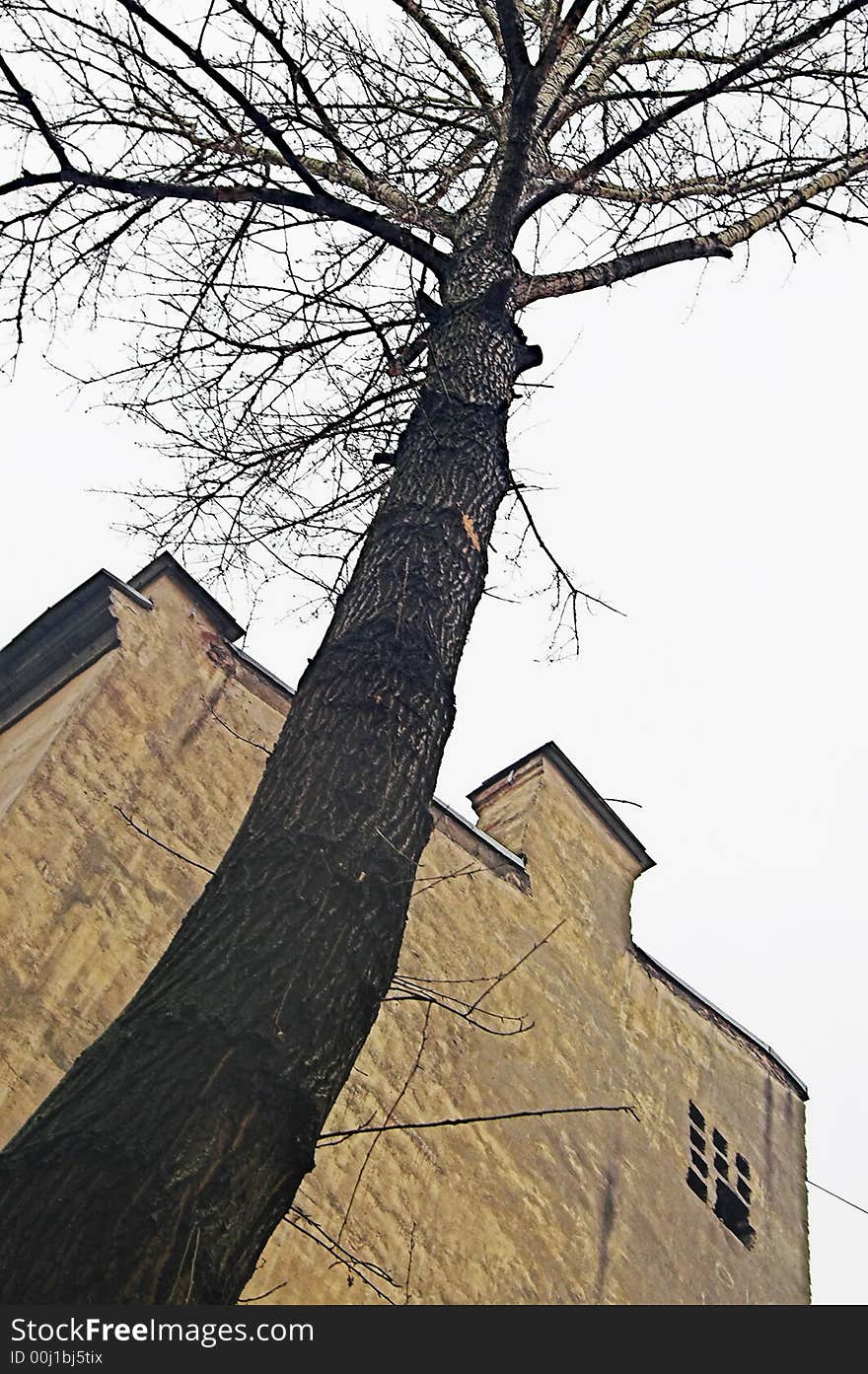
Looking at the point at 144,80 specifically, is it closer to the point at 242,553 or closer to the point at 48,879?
the point at 242,553

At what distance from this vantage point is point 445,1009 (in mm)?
5828

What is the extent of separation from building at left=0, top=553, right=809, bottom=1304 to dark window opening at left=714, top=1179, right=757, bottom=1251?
3 cm

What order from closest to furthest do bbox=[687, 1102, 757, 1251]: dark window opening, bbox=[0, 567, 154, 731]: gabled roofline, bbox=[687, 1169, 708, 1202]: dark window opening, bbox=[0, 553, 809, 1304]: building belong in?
bbox=[0, 553, 809, 1304]: building
bbox=[0, 567, 154, 731]: gabled roofline
bbox=[687, 1169, 708, 1202]: dark window opening
bbox=[687, 1102, 757, 1251]: dark window opening

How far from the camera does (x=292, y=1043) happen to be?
7.73 ft

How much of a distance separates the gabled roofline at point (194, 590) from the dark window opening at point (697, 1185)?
6.09 meters

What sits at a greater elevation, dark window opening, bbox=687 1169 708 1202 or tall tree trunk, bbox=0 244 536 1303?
dark window opening, bbox=687 1169 708 1202

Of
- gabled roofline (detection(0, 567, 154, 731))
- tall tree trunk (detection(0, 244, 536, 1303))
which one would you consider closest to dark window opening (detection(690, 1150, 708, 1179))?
gabled roofline (detection(0, 567, 154, 731))

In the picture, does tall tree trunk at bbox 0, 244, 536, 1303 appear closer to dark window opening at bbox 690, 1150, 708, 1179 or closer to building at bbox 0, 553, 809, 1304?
building at bbox 0, 553, 809, 1304

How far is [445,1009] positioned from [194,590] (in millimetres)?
4232

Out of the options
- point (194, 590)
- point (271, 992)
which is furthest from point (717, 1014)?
point (271, 992)

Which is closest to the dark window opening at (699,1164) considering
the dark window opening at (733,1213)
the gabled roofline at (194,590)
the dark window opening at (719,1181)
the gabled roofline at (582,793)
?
the dark window opening at (719,1181)

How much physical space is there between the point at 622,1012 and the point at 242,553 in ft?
22.1

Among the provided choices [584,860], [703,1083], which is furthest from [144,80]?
[703,1083]

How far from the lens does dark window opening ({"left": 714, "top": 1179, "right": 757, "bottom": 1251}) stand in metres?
10.8
